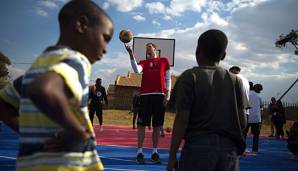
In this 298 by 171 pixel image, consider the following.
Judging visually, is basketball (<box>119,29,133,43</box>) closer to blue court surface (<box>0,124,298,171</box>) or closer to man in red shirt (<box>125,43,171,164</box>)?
man in red shirt (<box>125,43,171,164</box>)

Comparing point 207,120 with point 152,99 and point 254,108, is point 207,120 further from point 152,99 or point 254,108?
point 254,108

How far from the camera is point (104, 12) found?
224cm

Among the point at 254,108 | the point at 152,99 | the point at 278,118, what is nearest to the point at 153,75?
the point at 152,99

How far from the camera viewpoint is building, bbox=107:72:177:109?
4731 centimetres

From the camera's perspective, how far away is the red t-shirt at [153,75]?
802cm

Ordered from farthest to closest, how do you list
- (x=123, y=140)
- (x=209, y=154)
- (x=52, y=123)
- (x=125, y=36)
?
(x=123, y=140)
(x=125, y=36)
(x=209, y=154)
(x=52, y=123)

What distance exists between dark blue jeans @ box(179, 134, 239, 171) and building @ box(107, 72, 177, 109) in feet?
142

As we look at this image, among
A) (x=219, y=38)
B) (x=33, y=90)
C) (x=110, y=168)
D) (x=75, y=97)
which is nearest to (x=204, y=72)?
(x=219, y=38)

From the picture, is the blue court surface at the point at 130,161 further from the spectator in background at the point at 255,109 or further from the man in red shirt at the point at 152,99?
the spectator in background at the point at 255,109

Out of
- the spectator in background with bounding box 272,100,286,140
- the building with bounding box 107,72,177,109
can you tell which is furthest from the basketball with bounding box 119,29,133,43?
the building with bounding box 107,72,177,109

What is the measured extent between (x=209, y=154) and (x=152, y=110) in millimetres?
4846

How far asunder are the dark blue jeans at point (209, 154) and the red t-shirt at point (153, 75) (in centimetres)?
466

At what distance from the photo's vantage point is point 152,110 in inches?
318

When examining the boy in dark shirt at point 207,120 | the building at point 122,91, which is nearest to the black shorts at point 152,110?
the boy in dark shirt at point 207,120
